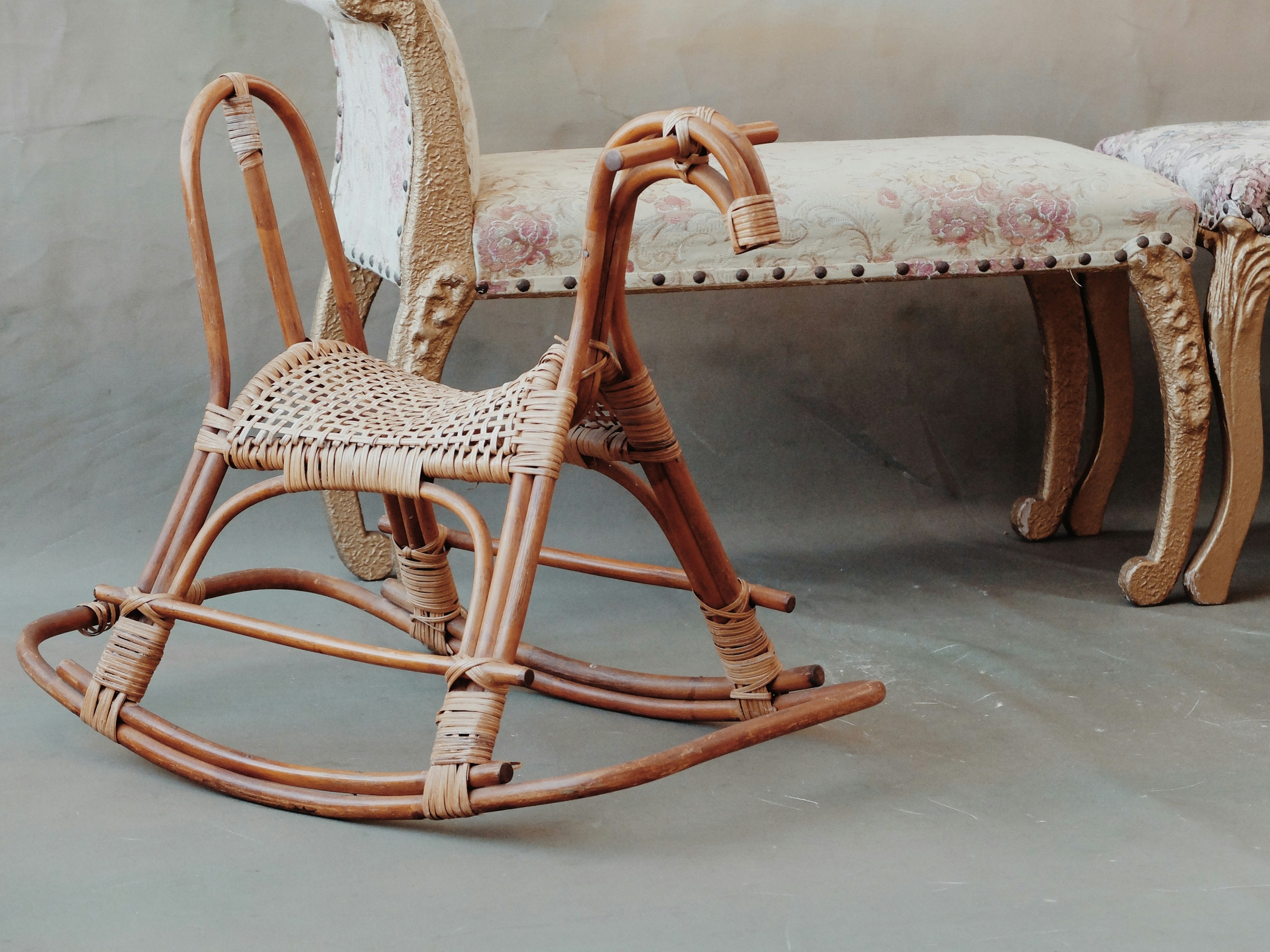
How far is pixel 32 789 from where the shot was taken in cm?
108

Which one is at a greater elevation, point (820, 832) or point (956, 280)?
point (956, 280)

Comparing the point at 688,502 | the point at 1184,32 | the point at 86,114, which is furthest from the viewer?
the point at 1184,32

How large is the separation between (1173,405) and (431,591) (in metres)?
0.94

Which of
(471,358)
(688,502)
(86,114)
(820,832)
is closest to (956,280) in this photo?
(471,358)

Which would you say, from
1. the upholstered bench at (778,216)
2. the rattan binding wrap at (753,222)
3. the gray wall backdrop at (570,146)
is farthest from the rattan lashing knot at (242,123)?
the gray wall backdrop at (570,146)

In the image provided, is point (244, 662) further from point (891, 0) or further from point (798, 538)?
point (891, 0)

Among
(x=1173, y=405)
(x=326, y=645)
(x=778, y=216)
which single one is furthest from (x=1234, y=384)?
(x=326, y=645)

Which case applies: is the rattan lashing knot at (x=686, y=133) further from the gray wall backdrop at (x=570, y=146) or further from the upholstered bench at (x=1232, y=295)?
the gray wall backdrop at (x=570, y=146)

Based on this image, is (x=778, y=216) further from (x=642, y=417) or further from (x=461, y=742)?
(x=461, y=742)

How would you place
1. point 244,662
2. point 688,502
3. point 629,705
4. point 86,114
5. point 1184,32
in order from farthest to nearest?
point 1184,32 < point 86,114 < point 244,662 < point 629,705 < point 688,502

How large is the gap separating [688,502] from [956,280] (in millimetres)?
1129

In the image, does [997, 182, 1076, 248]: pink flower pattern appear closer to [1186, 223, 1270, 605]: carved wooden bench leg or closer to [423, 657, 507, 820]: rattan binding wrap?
[1186, 223, 1270, 605]: carved wooden bench leg

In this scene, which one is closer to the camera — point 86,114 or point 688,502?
point 688,502

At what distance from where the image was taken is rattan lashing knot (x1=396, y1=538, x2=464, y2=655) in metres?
1.32
